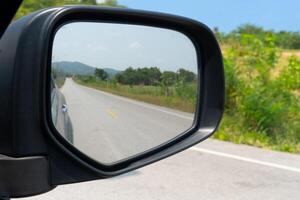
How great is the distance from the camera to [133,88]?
3.94ft

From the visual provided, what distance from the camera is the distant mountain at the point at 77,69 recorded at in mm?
1034

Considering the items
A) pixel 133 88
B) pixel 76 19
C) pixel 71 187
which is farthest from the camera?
pixel 71 187

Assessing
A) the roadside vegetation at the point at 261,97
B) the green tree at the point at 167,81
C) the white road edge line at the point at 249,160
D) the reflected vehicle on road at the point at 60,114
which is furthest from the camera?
the roadside vegetation at the point at 261,97

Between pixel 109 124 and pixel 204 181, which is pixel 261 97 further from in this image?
pixel 109 124

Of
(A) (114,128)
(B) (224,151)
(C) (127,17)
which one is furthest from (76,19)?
(B) (224,151)

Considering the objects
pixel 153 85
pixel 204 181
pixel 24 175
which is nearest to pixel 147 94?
pixel 153 85

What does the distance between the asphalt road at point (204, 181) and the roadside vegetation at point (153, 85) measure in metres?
2.80

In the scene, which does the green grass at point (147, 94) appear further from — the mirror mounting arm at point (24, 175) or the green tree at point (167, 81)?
the mirror mounting arm at point (24, 175)

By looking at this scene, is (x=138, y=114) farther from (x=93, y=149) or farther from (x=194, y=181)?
(x=194, y=181)

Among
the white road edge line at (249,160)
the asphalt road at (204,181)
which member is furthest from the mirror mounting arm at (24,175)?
the white road edge line at (249,160)

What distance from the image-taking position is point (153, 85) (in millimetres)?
1284

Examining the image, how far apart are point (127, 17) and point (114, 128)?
25 cm

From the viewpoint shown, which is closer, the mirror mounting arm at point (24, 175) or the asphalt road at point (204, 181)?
the mirror mounting arm at point (24, 175)

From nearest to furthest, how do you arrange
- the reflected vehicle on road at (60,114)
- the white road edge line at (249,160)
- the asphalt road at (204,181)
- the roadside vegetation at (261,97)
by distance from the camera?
the reflected vehicle on road at (60,114) < the asphalt road at (204,181) < the white road edge line at (249,160) < the roadside vegetation at (261,97)
